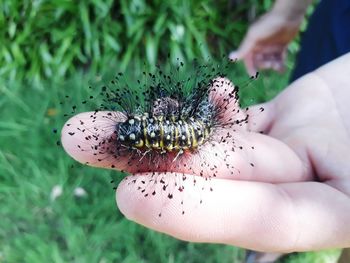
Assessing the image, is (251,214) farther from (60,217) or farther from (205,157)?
(60,217)

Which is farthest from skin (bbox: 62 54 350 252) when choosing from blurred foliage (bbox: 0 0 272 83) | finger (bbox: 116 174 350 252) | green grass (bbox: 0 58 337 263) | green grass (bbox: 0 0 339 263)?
blurred foliage (bbox: 0 0 272 83)

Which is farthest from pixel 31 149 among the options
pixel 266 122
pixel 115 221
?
pixel 266 122

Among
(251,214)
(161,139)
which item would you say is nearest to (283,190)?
(251,214)

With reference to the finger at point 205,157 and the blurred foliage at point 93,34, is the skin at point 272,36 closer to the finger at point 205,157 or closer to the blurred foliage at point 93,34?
the blurred foliage at point 93,34

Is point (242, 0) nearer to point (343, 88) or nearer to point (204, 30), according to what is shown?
point (204, 30)

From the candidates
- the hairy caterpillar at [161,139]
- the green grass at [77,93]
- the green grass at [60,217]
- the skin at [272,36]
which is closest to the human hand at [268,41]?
the skin at [272,36]

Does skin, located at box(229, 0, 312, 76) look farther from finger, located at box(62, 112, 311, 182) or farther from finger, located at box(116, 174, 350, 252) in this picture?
finger, located at box(116, 174, 350, 252)
